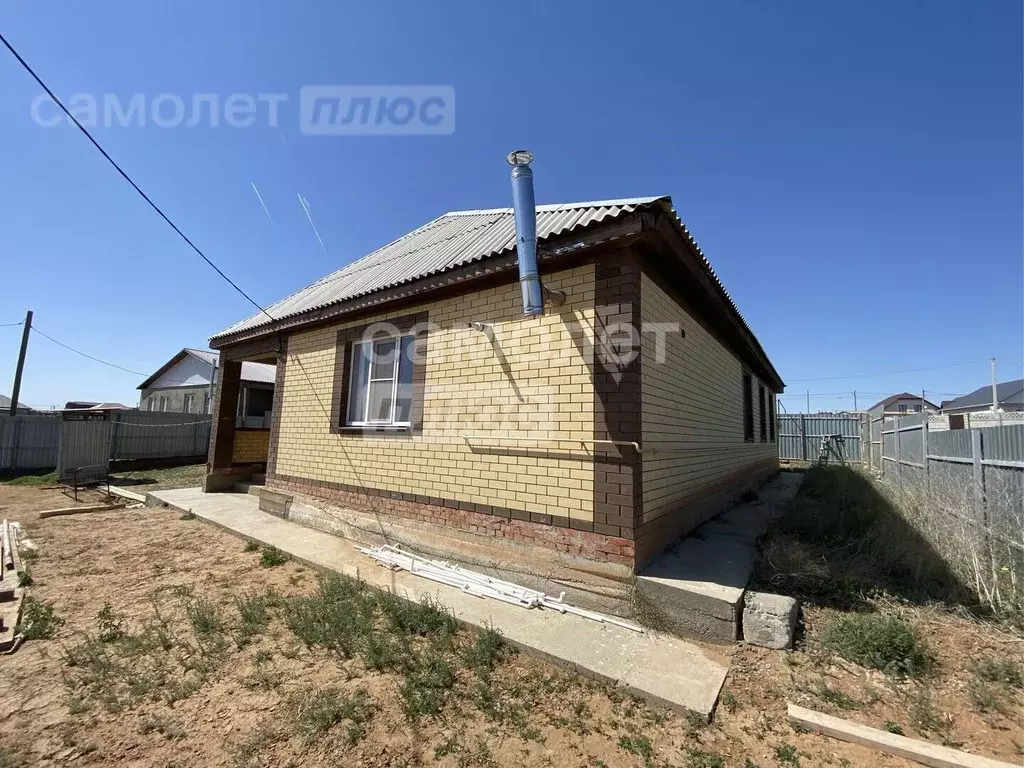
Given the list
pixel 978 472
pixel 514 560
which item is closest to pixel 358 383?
pixel 514 560

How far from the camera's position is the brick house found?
4.12m

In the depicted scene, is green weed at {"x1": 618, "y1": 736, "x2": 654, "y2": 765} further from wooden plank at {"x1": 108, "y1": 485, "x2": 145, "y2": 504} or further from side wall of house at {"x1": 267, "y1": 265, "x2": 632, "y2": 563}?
wooden plank at {"x1": 108, "y1": 485, "x2": 145, "y2": 504}

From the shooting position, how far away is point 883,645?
120 inches

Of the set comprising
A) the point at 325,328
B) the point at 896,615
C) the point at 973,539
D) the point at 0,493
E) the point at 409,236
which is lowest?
the point at 0,493

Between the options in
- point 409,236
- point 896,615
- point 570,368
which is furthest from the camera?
point 409,236

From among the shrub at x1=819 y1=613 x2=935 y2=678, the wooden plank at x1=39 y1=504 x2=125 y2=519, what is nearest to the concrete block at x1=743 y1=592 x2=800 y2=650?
the shrub at x1=819 y1=613 x2=935 y2=678

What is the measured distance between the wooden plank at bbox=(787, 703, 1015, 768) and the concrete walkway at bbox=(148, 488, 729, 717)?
0.50 metres

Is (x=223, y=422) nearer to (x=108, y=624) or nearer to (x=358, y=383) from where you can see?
(x=358, y=383)

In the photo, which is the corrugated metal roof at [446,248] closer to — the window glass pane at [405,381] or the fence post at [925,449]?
the window glass pane at [405,381]

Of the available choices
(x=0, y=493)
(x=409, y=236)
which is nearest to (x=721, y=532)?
(x=409, y=236)

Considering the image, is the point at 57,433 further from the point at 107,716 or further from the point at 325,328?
the point at 107,716

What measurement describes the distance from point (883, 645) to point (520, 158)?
4.81m

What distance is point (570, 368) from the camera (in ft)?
14.4

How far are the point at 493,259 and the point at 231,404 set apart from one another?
825 cm
